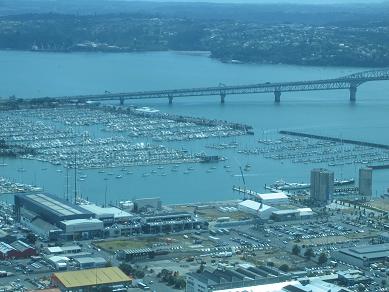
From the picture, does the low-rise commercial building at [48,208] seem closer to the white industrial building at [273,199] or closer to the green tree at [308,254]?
the white industrial building at [273,199]

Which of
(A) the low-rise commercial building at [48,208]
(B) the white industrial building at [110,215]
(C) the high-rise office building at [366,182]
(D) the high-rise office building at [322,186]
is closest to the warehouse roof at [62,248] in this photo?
(A) the low-rise commercial building at [48,208]

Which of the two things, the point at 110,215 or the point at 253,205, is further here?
the point at 253,205

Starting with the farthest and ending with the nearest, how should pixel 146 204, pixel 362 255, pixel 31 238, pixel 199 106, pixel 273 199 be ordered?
pixel 199 106, pixel 273 199, pixel 146 204, pixel 31 238, pixel 362 255

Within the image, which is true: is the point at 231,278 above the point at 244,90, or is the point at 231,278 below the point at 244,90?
above

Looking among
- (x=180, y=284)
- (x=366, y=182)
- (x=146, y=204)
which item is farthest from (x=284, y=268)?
(x=366, y=182)

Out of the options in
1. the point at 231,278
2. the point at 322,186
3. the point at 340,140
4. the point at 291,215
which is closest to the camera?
the point at 231,278

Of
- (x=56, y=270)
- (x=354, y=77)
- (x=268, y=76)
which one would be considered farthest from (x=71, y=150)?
(x=268, y=76)

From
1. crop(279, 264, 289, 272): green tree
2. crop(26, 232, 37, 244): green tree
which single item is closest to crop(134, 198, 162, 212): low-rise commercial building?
crop(26, 232, 37, 244): green tree

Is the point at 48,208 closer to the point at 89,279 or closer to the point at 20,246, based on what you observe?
the point at 20,246
